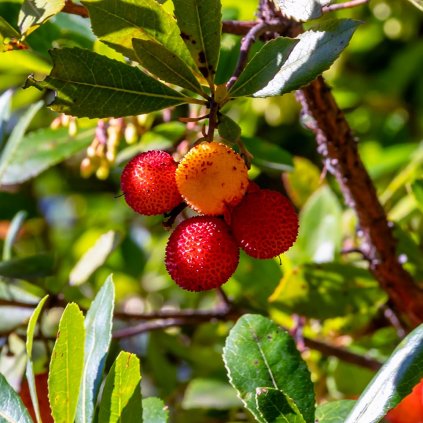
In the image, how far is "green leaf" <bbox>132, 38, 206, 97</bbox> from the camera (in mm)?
923

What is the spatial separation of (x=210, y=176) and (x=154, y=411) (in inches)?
13.6

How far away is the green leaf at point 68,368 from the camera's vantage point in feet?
3.19

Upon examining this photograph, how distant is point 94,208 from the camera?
2652 millimetres

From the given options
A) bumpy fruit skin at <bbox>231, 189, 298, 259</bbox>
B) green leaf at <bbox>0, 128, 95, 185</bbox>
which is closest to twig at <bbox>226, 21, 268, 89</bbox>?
bumpy fruit skin at <bbox>231, 189, 298, 259</bbox>

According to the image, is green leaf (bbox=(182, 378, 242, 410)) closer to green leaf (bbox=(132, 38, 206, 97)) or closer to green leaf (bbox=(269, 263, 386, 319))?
green leaf (bbox=(269, 263, 386, 319))

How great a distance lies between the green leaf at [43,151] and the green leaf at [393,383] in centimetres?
83

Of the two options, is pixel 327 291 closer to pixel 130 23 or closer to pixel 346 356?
pixel 346 356

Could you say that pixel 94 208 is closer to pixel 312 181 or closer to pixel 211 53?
pixel 312 181

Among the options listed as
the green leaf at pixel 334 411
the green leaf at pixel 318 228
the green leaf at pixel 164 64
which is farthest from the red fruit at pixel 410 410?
the green leaf at pixel 164 64

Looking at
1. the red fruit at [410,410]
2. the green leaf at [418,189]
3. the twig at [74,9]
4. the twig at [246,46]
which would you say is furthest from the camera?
the green leaf at [418,189]

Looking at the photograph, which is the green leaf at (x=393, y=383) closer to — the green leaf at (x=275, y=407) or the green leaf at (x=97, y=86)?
the green leaf at (x=275, y=407)

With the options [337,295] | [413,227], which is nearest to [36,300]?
[337,295]

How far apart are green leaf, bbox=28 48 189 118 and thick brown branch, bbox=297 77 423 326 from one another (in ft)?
0.76

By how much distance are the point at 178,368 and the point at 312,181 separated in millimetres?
601
